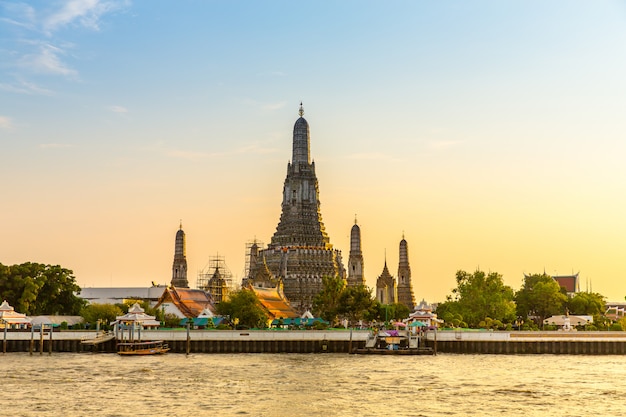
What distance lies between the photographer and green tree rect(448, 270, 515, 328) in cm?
13975

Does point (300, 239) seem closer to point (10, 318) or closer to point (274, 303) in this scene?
point (274, 303)

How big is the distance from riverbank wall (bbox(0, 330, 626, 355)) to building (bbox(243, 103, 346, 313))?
269ft

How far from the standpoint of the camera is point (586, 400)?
61031mm

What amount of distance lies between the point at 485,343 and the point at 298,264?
89644mm

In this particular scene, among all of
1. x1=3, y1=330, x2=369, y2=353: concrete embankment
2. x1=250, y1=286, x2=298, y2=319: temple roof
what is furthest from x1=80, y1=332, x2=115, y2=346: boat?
x1=250, y1=286, x2=298, y2=319: temple roof

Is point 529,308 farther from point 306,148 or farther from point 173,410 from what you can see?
point 173,410

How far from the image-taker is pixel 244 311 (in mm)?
124812

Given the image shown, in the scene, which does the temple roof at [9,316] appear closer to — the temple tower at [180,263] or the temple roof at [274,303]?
the temple roof at [274,303]

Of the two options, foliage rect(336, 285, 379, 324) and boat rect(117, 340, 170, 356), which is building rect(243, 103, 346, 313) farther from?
boat rect(117, 340, 170, 356)

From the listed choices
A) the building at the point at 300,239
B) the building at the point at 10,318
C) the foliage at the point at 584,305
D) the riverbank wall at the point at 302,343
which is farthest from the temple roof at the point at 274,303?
the foliage at the point at 584,305

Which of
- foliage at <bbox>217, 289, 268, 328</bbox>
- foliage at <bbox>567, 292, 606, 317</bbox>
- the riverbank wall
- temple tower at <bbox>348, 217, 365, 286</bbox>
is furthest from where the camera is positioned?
temple tower at <bbox>348, 217, 365, 286</bbox>

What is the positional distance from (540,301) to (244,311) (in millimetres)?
62018

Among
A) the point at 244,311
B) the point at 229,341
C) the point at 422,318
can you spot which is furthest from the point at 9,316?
the point at 422,318

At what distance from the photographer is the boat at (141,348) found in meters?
94.6
